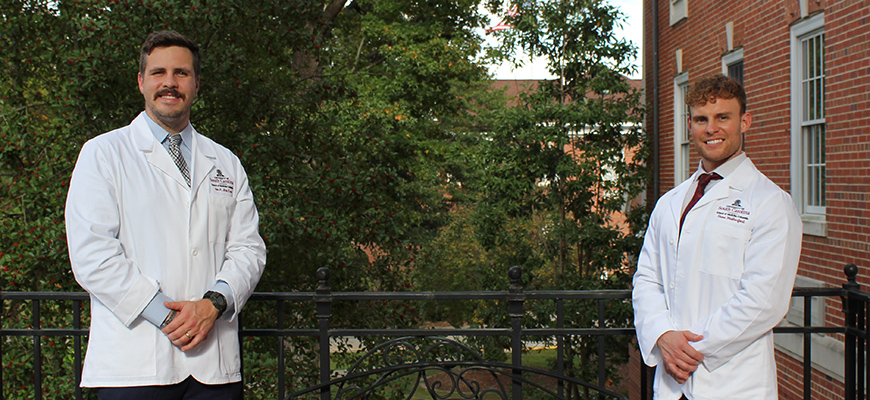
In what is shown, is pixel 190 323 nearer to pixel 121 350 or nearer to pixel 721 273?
pixel 121 350

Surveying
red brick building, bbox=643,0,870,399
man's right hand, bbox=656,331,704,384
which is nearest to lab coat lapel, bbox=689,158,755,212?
man's right hand, bbox=656,331,704,384

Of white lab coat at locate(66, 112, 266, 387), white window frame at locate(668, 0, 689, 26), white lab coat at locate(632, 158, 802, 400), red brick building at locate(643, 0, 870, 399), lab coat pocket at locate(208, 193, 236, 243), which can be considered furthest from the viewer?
white window frame at locate(668, 0, 689, 26)

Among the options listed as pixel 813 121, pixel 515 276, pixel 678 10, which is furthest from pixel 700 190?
pixel 678 10

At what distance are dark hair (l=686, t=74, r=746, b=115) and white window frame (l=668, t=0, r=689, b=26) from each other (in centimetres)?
1031

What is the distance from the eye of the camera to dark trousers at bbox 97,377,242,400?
102 inches

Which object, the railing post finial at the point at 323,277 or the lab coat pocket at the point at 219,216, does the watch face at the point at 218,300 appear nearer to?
the lab coat pocket at the point at 219,216

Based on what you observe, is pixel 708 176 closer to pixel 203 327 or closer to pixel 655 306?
pixel 655 306

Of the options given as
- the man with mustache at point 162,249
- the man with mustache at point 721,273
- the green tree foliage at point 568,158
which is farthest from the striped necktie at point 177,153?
the green tree foliage at point 568,158

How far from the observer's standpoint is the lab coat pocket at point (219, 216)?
2820 millimetres

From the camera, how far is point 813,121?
815 cm

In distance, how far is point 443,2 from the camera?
69.9ft

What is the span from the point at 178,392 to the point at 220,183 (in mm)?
886

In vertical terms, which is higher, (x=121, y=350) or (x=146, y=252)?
(x=146, y=252)

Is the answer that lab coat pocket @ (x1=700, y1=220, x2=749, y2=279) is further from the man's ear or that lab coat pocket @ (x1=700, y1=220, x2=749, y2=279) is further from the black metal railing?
the black metal railing
